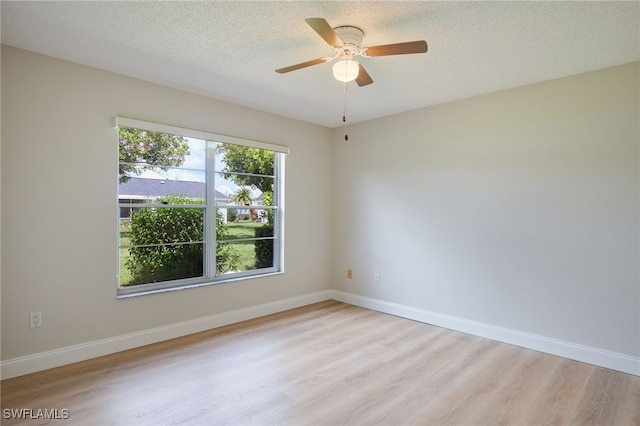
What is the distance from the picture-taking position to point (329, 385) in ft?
8.40

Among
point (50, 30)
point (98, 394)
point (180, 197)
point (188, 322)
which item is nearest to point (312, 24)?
point (50, 30)

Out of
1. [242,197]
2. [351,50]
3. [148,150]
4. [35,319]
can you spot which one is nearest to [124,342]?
[35,319]

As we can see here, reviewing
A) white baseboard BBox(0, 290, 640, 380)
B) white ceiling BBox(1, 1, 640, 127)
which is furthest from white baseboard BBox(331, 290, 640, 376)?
white ceiling BBox(1, 1, 640, 127)

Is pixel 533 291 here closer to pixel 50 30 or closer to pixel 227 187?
pixel 227 187

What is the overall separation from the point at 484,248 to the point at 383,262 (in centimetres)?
128

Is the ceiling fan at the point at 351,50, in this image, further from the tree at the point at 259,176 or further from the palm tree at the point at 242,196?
the palm tree at the point at 242,196

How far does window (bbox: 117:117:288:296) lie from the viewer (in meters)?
3.31

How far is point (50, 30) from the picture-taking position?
2.36 meters

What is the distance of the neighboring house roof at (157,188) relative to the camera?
329 cm

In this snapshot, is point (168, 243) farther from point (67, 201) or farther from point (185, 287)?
point (67, 201)

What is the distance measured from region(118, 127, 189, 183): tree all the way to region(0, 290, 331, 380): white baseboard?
57.7 inches

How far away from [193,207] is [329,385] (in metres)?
2.28

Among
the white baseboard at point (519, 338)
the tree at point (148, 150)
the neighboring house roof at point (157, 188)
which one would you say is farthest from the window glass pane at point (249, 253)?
the white baseboard at point (519, 338)

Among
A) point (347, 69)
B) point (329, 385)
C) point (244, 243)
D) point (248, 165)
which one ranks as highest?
point (347, 69)
